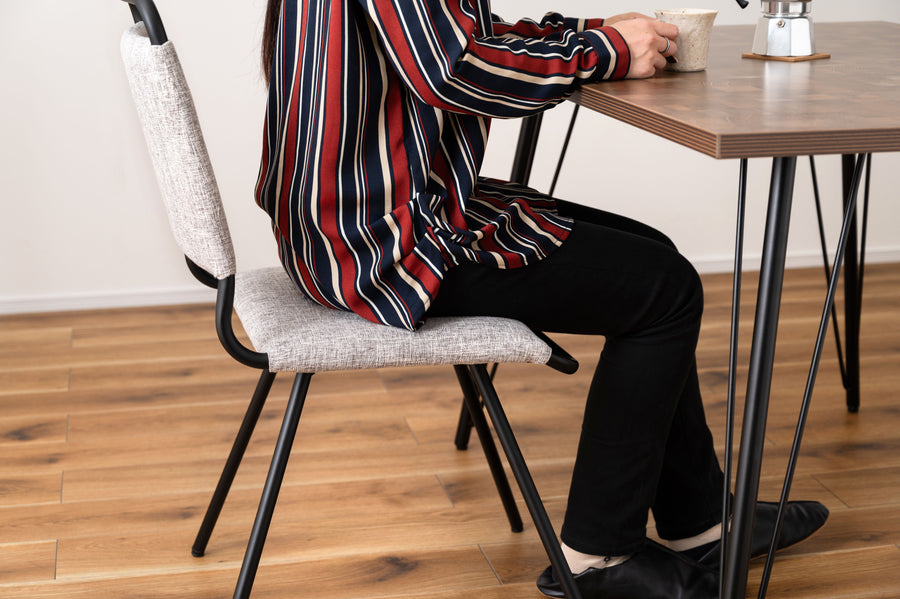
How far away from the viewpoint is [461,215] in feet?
3.97

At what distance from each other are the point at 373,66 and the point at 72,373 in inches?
58.8

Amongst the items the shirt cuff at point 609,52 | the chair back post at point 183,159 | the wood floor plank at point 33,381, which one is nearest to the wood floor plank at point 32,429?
the wood floor plank at point 33,381

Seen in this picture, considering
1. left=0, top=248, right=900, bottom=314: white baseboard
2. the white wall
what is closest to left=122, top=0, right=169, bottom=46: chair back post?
the white wall

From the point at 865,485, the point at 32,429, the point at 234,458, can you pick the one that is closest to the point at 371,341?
the point at 234,458

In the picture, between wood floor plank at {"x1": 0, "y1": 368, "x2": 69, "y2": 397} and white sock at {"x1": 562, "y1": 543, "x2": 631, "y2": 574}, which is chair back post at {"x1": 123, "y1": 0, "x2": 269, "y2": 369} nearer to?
white sock at {"x1": 562, "y1": 543, "x2": 631, "y2": 574}

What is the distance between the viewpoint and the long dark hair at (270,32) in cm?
121

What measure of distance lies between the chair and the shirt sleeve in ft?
0.78

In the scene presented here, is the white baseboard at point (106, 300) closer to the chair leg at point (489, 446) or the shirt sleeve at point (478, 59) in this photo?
the chair leg at point (489, 446)

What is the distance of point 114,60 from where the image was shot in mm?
2684

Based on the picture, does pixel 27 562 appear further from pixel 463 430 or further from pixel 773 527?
pixel 773 527

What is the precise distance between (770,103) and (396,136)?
1.39 ft

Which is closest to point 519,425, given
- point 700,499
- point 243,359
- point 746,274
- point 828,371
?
point 700,499

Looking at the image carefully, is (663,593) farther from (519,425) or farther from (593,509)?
(519,425)

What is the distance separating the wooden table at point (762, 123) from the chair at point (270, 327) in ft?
0.80
